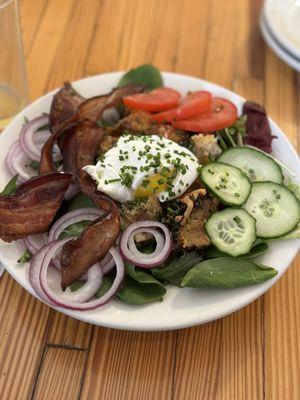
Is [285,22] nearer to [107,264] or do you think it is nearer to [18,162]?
[18,162]

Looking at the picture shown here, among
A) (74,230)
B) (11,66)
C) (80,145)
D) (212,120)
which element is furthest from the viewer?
(11,66)

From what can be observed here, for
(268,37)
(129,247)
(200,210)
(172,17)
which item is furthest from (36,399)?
(172,17)

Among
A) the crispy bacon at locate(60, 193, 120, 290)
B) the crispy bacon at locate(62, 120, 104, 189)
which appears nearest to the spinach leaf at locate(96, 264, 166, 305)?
the crispy bacon at locate(60, 193, 120, 290)

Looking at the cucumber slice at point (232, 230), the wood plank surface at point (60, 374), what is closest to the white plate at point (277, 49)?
the cucumber slice at point (232, 230)

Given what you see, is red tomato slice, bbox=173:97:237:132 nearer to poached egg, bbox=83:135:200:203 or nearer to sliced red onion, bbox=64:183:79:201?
poached egg, bbox=83:135:200:203

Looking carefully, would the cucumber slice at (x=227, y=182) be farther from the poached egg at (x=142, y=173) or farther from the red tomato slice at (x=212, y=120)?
the red tomato slice at (x=212, y=120)


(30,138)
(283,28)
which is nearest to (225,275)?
(30,138)
